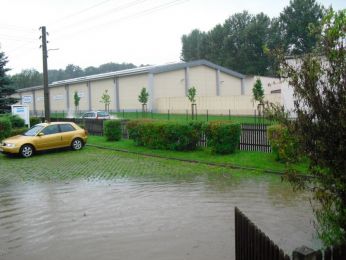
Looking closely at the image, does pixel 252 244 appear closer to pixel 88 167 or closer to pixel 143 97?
pixel 88 167

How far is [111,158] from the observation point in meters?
16.7

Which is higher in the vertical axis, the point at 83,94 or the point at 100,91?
the point at 100,91

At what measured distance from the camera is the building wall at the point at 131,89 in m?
44.5

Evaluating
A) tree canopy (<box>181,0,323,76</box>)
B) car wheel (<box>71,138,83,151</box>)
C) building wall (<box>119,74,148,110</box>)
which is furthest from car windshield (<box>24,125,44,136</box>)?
tree canopy (<box>181,0,323,76</box>)

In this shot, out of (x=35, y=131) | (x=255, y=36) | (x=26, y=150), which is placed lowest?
(x=26, y=150)

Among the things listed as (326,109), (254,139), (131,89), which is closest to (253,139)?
(254,139)

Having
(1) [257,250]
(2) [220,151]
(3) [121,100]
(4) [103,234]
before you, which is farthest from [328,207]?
(3) [121,100]

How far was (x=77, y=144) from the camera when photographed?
19328 mm

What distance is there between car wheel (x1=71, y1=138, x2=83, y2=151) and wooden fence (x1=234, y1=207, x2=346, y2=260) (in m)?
15.5

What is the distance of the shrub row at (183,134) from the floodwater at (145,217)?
12.2ft

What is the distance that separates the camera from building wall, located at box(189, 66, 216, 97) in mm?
47094

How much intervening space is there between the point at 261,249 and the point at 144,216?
14.7ft

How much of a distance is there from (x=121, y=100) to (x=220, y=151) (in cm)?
3298

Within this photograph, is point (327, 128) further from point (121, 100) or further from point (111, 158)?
point (121, 100)
